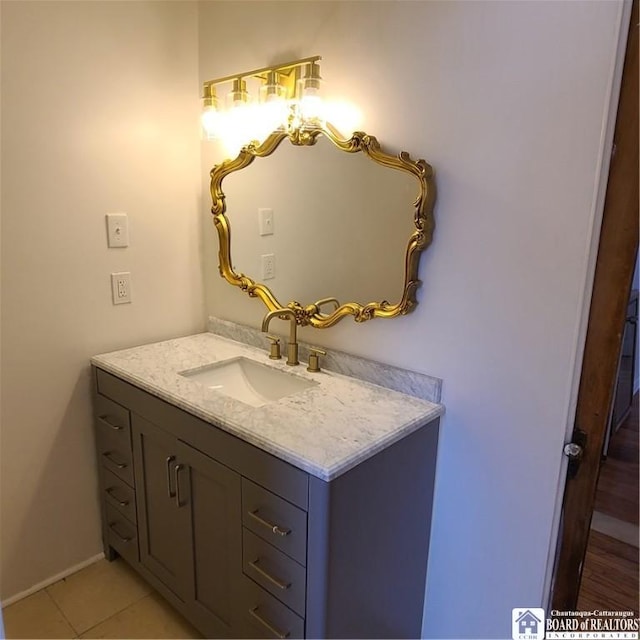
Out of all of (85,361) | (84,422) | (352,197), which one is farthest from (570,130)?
(84,422)

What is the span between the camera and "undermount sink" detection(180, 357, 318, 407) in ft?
5.80

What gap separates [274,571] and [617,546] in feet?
4.73

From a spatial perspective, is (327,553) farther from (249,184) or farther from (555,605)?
(249,184)

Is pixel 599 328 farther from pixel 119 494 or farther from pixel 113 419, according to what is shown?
pixel 119 494

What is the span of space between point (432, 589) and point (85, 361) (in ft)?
4.79

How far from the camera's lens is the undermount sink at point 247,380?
1.77 m

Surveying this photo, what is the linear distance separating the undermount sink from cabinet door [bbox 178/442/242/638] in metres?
0.34

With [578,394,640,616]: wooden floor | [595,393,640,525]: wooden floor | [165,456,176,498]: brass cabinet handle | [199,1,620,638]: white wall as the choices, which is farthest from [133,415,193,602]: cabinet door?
[595,393,640,525]: wooden floor

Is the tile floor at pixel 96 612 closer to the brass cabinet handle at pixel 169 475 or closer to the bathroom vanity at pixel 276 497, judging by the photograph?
the bathroom vanity at pixel 276 497

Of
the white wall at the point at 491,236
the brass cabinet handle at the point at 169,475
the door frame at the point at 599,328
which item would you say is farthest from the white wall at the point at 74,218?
the door frame at the point at 599,328

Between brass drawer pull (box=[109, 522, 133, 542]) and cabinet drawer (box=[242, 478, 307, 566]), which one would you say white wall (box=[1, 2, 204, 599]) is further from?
cabinet drawer (box=[242, 478, 307, 566])

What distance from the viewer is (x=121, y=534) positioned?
192 centimetres

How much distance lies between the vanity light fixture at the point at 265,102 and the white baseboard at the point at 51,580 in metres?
1.74

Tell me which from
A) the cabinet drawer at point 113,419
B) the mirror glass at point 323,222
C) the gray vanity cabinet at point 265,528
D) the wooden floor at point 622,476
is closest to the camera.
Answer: the gray vanity cabinet at point 265,528
